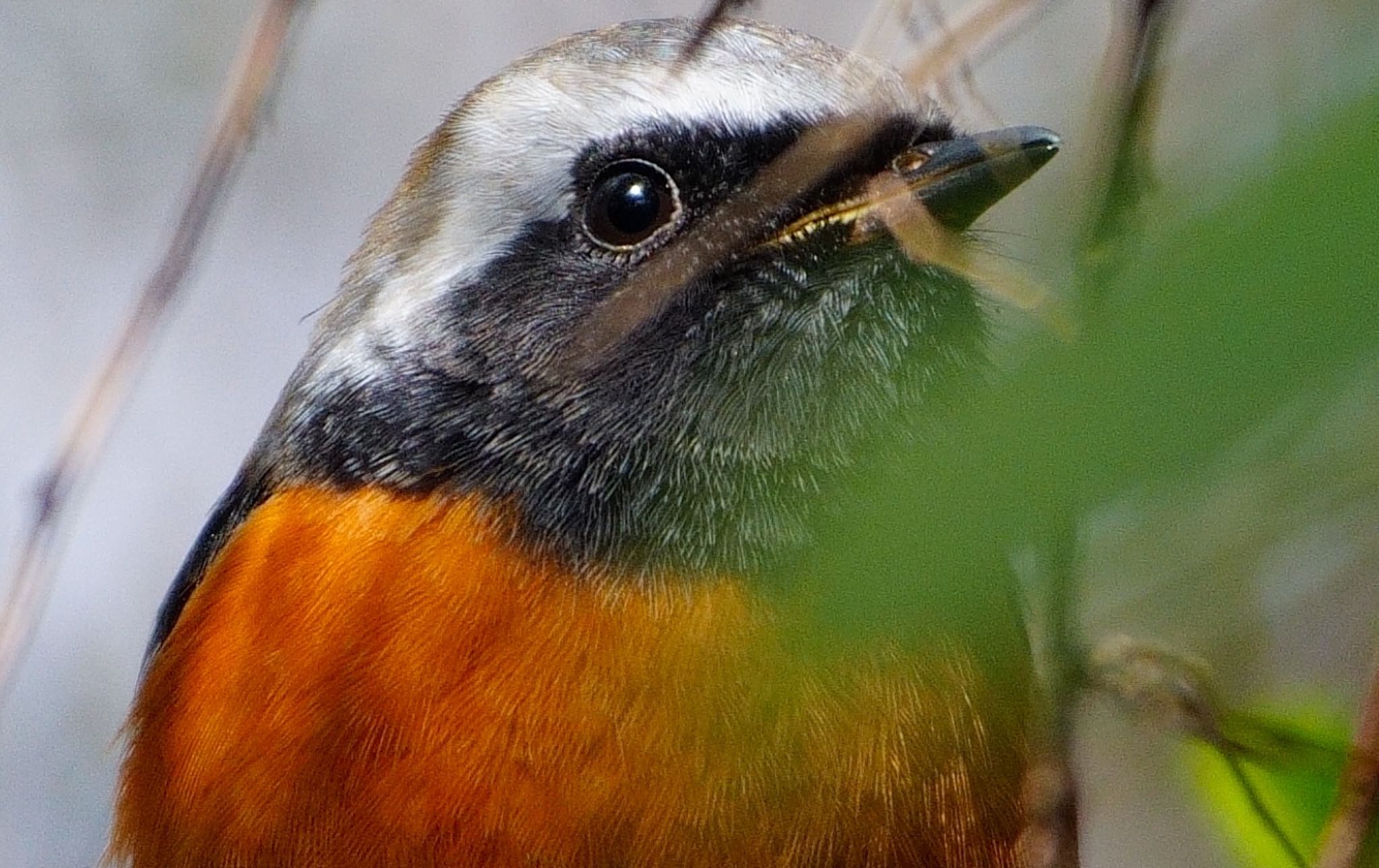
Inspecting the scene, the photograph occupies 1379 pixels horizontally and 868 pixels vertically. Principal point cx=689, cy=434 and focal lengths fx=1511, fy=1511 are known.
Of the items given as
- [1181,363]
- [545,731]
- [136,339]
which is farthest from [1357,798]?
[136,339]

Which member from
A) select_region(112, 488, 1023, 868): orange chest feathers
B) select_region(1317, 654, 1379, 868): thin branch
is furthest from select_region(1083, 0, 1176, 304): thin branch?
select_region(112, 488, 1023, 868): orange chest feathers

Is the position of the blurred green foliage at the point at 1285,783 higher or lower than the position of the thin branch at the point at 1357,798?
lower

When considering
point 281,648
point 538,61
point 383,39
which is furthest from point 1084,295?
point 383,39

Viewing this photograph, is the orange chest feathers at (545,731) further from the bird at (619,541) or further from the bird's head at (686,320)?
the bird's head at (686,320)

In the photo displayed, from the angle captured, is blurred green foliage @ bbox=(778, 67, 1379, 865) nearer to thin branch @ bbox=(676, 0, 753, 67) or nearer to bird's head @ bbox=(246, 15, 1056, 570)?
thin branch @ bbox=(676, 0, 753, 67)

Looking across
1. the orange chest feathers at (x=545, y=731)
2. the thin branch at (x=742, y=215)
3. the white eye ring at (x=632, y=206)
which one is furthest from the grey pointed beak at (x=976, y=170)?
the orange chest feathers at (x=545, y=731)

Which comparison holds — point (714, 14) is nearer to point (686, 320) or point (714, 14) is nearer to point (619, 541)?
point (686, 320)
